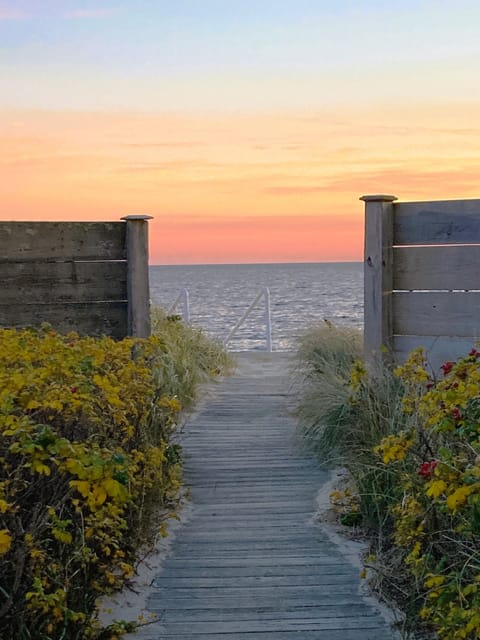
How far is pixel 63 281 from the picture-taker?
279 inches

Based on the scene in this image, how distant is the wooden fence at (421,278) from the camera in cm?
641

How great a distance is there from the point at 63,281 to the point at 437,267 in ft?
9.87

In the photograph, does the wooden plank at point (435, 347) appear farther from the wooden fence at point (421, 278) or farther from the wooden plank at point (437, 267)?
the wooden plank at point (437, 267)

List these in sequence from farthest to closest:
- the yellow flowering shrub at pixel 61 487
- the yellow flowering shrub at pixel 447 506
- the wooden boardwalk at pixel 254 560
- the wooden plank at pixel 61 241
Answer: the wooden plank at pixel 61 241 → the wooden boardwalk at pixel 254 560 → the yellow flowering shrub at pixel 447 506 → the yellow flowering shrub at pixel 61 487

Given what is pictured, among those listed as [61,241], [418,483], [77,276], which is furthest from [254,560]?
[61,241]

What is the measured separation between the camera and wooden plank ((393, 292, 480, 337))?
21.0ft

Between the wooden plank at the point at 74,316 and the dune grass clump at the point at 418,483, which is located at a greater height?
the wooden plank at the point at 74,316

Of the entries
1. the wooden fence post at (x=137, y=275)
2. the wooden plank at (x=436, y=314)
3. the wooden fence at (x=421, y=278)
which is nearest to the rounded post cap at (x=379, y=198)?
the wooden fence at (x=421, y=278)

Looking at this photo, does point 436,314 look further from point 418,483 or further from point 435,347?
point 418,483

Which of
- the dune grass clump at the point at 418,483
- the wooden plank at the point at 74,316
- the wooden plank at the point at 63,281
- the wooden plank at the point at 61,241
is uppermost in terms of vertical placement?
the wooden plank at the point at 61,241

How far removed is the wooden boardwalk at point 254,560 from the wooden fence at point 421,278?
118cm

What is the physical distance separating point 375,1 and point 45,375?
751cm

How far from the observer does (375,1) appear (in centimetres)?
956

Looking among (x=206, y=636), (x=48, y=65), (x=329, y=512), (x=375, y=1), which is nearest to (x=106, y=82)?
(x=48, y=65)
